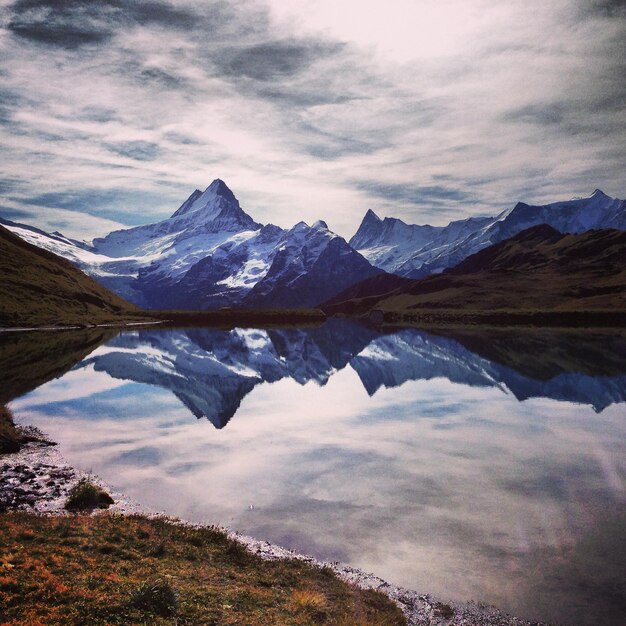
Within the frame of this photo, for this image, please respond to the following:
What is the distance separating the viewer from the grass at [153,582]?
15273 mm

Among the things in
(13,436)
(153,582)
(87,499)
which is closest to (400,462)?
(87,499)

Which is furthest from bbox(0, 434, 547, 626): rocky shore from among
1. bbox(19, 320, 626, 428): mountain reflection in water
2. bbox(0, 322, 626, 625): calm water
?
bbox(19, 320, 626, 428): mountain reflection in water

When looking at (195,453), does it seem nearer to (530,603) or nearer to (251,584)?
(251,584)

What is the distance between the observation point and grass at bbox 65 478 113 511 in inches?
1071

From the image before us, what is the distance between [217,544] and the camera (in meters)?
22.9

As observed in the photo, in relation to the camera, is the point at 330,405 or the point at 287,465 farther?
the point at 330,405

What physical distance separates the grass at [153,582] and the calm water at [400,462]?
310 centimetres

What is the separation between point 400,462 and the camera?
1431 inches

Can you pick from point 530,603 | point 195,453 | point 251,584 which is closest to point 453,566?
point 530,603

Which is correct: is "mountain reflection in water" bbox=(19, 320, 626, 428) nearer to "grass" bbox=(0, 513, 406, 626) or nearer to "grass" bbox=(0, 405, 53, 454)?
"grass" bbox=(0, 405, 53, 454)

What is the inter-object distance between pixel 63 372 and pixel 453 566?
81.1 m

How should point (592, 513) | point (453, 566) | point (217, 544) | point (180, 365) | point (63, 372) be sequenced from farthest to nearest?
point (180, 365) → point (63, 372) → point (592, 513) → point (217, 544) → point (453, 566)

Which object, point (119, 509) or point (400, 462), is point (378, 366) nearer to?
point (400, 462)

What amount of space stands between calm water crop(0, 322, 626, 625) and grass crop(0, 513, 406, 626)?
3.10 meters
